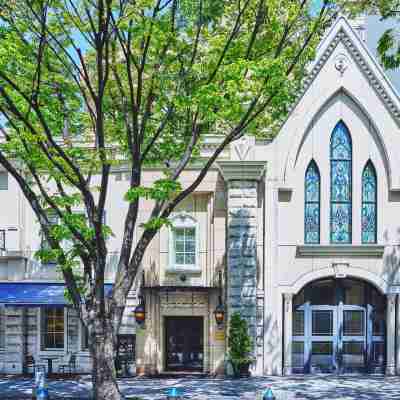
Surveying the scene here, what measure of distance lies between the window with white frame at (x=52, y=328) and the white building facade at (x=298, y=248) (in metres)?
1.20

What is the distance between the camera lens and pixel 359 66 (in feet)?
71.4

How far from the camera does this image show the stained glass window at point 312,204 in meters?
21.9

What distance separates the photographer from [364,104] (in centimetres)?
2177

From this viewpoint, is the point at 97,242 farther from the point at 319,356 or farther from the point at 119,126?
the point at 319,356

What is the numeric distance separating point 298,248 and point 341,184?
2.70m

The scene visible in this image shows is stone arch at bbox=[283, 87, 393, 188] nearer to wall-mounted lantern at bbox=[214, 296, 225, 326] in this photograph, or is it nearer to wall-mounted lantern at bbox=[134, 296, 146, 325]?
wall-mounted lantern at bbox=[214, 296, 225, 326]

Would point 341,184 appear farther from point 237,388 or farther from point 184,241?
point 237,388

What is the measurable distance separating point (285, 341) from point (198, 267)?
3920 mm

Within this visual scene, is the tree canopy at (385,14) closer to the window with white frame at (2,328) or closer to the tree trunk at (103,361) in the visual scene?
the tree trunk at (103,361)

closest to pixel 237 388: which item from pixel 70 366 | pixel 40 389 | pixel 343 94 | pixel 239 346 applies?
pixel 239 346

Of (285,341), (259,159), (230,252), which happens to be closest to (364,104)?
(259,159)

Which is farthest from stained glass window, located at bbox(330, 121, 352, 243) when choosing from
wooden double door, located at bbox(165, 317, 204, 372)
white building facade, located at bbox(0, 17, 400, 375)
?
wooden double door, located at bbox(165, 317, 204, 372)

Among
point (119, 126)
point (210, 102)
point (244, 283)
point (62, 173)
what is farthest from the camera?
point (244, 283)

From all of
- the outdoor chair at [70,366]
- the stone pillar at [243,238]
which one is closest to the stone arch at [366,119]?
the stone pillar at [243,238]
